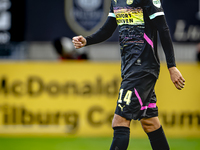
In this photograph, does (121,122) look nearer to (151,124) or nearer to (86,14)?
(151,124)

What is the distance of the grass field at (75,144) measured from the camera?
5.90m

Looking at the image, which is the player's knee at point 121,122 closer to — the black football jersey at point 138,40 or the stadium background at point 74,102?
the black football jersey at point 138,40

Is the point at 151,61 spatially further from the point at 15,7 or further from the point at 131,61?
the point at 15,7

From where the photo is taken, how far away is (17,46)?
10445 millimetres

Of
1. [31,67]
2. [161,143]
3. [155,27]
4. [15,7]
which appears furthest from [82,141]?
[15,7]

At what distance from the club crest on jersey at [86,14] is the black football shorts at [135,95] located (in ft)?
25.8

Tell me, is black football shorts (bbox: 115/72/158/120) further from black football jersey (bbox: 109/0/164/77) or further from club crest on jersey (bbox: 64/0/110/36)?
club crest on jersey (bbox: 64/0/110/36)

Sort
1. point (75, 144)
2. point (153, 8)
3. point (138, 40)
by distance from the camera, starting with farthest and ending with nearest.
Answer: point (75, 144)
point (138, 40)
point (153, 8)

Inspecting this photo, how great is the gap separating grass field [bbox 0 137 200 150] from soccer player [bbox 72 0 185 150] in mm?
2580

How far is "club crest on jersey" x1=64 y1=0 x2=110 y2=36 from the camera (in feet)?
36.8

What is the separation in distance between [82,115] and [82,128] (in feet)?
0.76

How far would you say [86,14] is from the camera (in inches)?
445

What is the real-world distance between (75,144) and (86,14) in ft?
19.0

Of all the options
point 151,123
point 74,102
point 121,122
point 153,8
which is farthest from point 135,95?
point 74,102
